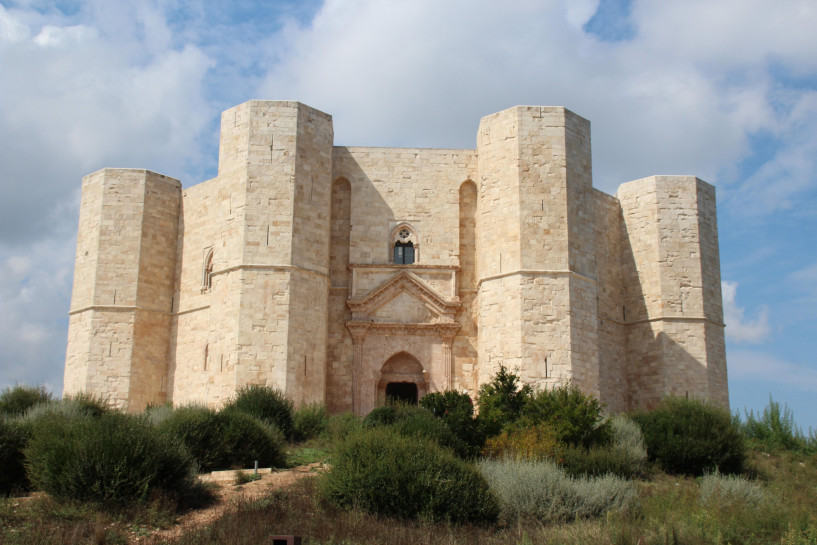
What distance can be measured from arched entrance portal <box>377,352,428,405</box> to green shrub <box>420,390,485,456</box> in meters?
4.56

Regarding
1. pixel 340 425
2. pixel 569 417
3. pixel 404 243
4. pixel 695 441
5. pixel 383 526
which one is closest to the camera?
pixel 383 526

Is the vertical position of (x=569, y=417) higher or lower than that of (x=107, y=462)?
higher

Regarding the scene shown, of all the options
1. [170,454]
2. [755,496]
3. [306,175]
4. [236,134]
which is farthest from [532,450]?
[236,134]

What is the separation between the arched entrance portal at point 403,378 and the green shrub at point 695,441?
5.66 metres

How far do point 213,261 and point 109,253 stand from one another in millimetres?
3128

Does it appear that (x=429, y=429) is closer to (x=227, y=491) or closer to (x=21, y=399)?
(x=227, y=491)

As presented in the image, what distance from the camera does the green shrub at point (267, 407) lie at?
15.6 metres

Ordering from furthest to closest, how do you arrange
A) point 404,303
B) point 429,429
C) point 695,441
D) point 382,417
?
1. point 404,303
2. point 382,417
3. point 695,441
4. point 429,429

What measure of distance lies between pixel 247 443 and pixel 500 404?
15.2 feet

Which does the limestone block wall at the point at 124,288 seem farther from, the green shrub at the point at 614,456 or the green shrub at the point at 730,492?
the green shrub at the point at 730,492

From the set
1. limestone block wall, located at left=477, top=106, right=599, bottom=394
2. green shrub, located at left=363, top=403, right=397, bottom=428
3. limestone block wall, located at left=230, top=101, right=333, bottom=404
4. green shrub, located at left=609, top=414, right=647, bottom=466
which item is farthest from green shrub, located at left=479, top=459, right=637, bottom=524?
limestone block wall, located at left=230, top=101, right=333, bottom=404

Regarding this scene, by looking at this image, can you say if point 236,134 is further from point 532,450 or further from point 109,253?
point 532,450

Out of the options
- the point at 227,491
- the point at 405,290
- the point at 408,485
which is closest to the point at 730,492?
the point at 408,485

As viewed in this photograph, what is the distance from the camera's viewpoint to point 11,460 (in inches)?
453
